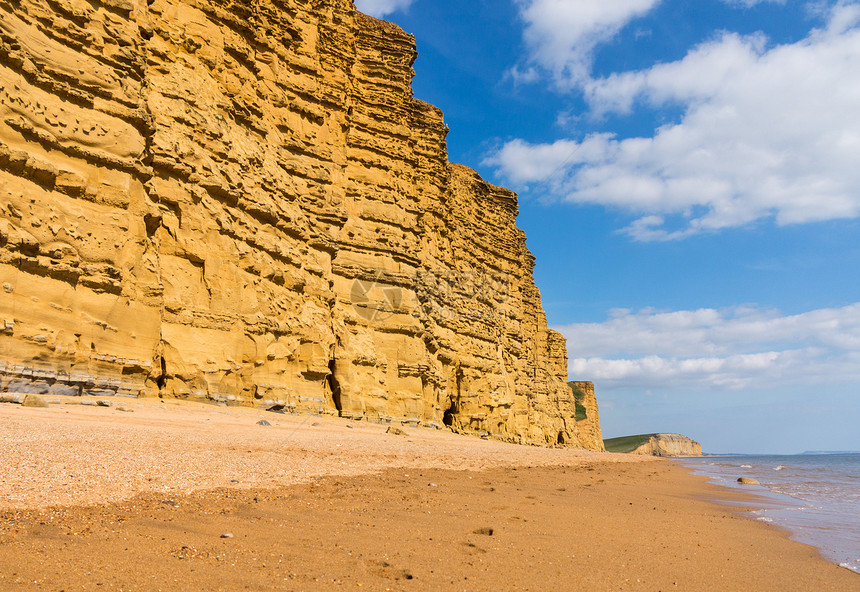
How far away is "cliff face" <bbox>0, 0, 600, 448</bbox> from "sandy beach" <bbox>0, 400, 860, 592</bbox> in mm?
3932

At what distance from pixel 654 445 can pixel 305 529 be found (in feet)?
333

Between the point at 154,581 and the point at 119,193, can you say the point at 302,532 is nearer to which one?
the point at 154,581

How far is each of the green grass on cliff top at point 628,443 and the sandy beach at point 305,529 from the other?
92.0m

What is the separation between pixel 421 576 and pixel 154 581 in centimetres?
133

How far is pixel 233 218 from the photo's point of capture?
13664 millimetres

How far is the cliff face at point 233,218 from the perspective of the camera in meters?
9.12

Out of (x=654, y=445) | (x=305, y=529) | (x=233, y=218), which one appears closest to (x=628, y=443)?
(x=654, y=445)

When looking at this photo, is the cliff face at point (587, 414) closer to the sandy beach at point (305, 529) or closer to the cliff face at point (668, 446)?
the cliff face at point (668, 446)

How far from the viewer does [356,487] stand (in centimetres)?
505

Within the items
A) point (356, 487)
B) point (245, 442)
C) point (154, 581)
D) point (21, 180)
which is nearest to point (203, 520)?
point (154, 581)

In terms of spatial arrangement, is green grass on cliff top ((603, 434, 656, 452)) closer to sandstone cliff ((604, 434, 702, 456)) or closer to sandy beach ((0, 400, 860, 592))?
sandstone cliff ((604, 434, 702, 456))

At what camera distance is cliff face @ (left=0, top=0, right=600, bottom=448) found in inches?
359

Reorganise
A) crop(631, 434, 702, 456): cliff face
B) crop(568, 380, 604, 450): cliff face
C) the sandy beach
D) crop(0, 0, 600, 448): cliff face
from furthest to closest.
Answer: crop(631, 434, 702, 456): cliff face < crop(568, 380, 604, 450): cliff face < crop(0, 0, 600, 448): cliff face < the sandy beach

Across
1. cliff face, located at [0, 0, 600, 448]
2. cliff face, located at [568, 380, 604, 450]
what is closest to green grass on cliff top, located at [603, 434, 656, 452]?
cliff face, located at [568, 380, 604, 450]
